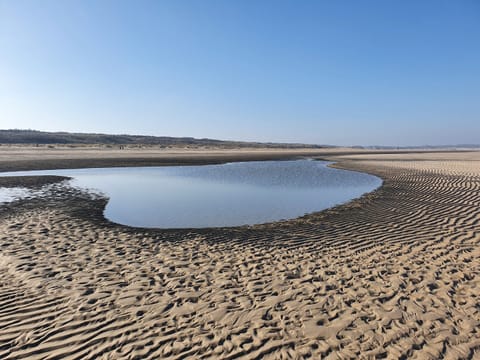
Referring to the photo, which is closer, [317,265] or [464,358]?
[464,358]

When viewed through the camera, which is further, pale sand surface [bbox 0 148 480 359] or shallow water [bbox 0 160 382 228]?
shallow water [bbox 0 160 382 228]

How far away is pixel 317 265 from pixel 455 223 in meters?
7.16

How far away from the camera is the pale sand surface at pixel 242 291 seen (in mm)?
4211

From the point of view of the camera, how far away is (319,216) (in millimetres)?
12094

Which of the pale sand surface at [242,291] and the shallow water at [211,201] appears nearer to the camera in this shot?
the pale sand surface at [242,291]

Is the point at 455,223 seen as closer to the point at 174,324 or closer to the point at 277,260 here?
the point at 277,260

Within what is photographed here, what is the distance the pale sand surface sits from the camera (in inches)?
166

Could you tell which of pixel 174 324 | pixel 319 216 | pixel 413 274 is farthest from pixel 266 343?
pixel 319 216

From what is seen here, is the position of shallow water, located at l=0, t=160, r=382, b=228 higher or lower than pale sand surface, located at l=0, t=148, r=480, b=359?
lower

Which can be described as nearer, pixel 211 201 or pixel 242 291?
pixel 242 291

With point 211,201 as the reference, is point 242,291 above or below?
above

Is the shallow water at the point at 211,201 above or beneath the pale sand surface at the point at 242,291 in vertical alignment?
beneath

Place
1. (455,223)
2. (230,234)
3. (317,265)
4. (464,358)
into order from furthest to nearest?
(455,223) → (230,234) → (317,265) → (464,358)

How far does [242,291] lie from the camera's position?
5766 mm
